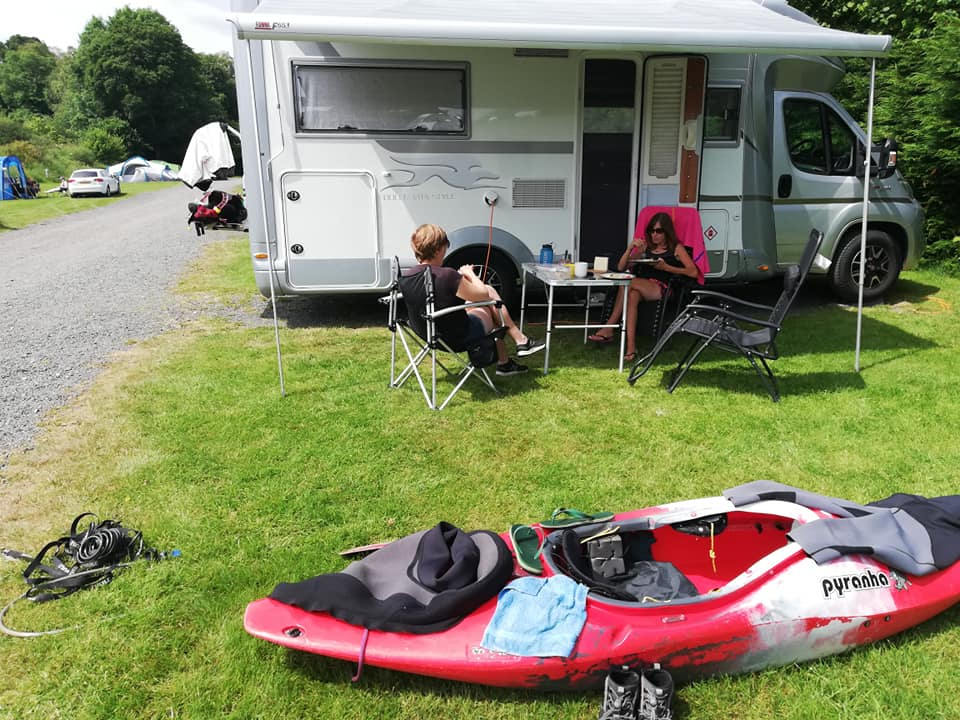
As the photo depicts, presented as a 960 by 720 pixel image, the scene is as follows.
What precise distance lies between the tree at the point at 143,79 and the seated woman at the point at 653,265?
169 feet

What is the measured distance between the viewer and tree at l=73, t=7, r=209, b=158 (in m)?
51.8

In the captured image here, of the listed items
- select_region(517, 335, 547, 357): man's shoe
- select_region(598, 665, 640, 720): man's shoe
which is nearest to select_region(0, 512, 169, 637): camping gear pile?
select_region(598, 665, 640, 720): man's shoe

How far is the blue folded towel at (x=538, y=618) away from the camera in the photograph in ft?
6.70

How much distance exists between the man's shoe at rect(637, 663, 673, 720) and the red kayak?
2.8 inches

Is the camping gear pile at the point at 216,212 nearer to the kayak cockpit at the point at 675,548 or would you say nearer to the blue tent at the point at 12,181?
the kayak cockpit at the point at 675,548

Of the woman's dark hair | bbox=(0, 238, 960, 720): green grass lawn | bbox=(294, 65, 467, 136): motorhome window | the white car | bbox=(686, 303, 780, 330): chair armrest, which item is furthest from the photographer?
the white car

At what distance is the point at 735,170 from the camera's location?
6199 millimetres

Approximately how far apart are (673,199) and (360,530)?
443 cm

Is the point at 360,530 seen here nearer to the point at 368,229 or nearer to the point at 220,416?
the point at 220,416

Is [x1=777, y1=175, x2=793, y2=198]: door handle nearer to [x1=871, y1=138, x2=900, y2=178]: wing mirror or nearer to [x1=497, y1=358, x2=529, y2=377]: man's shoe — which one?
[x1=871, y1=138, x2=900, y2=178]: wing mirror

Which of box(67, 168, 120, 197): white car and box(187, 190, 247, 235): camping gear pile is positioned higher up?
box(67, 168, 120, 197): white car

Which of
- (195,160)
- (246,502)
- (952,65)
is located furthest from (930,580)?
(195,160)

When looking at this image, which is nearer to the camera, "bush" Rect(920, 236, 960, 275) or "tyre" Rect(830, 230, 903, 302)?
"tyre" Rect(830, 230, 903, 302)

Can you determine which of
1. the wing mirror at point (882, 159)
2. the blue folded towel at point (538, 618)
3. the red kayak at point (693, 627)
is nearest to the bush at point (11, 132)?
the wing mirror at point (882, 159)
